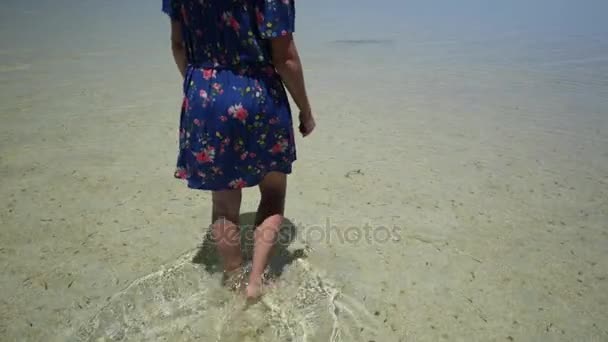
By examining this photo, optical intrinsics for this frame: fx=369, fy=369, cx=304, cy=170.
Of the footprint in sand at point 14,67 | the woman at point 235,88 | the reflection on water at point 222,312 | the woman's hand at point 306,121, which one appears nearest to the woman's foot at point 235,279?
the reflection on water at point 222,312

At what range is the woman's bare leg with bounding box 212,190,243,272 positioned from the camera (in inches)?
67.3

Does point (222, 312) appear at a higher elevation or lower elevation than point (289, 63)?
lower

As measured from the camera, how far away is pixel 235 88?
1.41 meters

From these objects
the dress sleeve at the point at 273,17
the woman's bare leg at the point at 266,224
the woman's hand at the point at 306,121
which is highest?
the dress sleeve at the point at 273,17

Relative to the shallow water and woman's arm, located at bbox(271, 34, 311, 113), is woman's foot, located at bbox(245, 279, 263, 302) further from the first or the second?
woman's arm, located at bbox(271, 34, 311, 113)

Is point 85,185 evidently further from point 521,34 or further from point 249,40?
point 521,34

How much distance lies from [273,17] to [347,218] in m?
1.54

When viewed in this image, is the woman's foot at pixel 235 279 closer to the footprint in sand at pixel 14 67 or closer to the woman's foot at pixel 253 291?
the woman's foot at pixel 253 291

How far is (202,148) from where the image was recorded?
1482 millimetres

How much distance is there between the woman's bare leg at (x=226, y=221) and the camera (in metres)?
1.71

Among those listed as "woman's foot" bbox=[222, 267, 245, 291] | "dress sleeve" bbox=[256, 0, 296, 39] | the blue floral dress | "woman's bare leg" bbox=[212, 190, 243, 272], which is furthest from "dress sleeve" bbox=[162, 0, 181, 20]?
"woman's foot" bbox=[222, 267, 245, 291]

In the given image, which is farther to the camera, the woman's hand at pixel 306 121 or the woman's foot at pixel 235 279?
the woman's foot at pixel 235 279

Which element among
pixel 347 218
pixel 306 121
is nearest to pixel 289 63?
pixel 306 121

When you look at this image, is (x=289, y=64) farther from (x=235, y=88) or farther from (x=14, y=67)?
(x=14, y=67)
